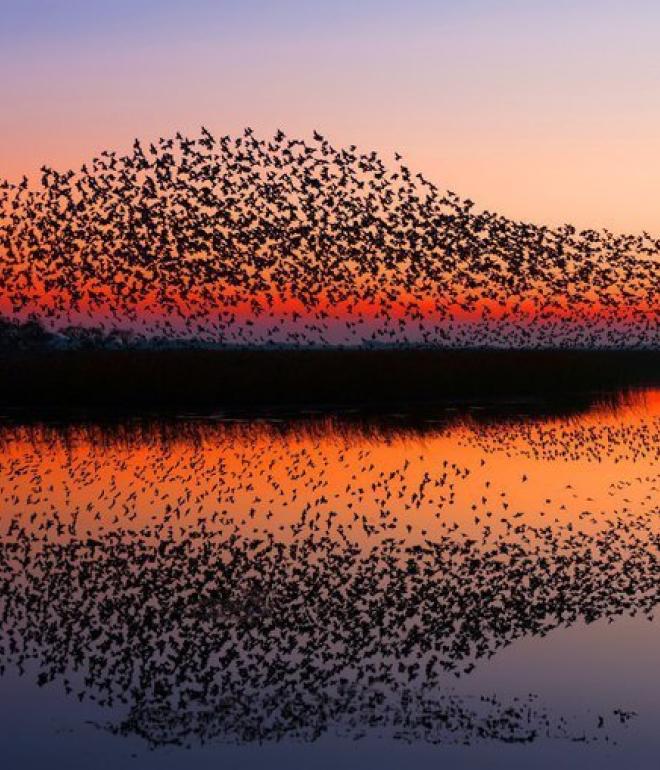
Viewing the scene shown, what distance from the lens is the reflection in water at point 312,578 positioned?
10758mm

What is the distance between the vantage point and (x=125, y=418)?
132ft

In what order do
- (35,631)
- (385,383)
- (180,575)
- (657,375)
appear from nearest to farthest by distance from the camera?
(35,631) < (180,575) < (385,383) < (657,375)

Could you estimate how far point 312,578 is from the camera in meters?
16.0

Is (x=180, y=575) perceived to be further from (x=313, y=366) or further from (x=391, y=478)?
(x=313, y=366)

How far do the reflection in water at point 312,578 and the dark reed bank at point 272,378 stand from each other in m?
15.0

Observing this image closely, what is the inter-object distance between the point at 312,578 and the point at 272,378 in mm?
A: 32529

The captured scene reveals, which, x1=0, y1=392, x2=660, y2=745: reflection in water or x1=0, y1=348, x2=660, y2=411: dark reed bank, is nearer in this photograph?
x1=0, y1=392, x2=660, y2=745: reflection in water

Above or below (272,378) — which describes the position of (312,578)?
below

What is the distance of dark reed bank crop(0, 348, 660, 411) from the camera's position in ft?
151

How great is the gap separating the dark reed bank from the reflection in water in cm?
1497

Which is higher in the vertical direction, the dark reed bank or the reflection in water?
the dark reed bank

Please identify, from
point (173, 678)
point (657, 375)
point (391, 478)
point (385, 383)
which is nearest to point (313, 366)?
point (385, 383)

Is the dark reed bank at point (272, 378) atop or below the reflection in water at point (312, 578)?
atop

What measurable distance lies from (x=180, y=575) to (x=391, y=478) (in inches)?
405
